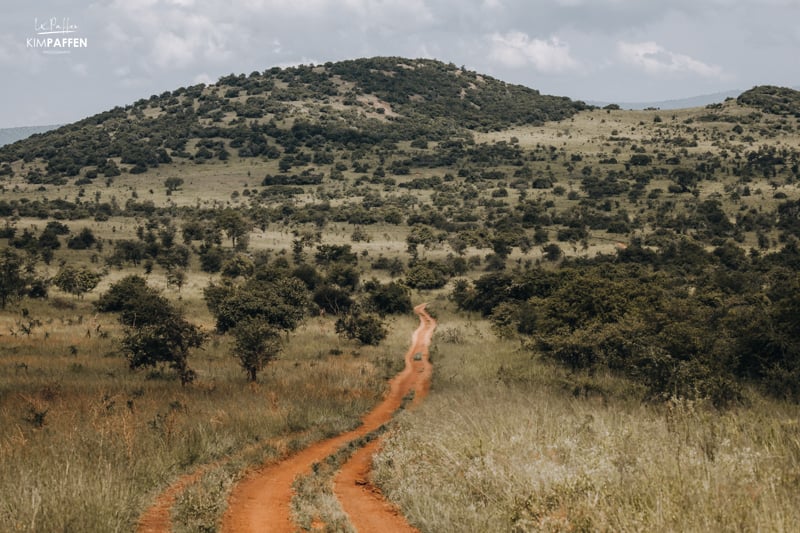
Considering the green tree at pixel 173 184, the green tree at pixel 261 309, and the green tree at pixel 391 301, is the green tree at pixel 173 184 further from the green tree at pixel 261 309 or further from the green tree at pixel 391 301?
the green tree at pixel 261 309

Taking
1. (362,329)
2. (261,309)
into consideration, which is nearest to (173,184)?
(261,309)

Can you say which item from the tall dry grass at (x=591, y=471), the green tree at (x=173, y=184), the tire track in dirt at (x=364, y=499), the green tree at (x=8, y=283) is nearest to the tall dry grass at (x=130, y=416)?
the tire track in dirt at (x=364, y=499)

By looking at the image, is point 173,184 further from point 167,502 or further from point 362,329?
point 167,502

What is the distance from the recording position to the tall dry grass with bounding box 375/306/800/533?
6445mm

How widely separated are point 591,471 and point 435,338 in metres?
32.0

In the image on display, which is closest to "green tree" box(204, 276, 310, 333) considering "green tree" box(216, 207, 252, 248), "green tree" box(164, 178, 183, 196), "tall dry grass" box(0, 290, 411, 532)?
"tall dry grass" box(0, 290, 411, 532)

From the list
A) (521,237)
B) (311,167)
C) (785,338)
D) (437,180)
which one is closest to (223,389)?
(785,338)

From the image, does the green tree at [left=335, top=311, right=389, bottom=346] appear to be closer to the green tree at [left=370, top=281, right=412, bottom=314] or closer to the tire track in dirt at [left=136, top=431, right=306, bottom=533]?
the green tree at [left=370, top=281, right=412, bottom=314]

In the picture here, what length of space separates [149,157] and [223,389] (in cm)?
14367

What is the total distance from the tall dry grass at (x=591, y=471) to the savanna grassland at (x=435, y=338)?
0.17 ft

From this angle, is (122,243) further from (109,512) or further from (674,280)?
(109,512)

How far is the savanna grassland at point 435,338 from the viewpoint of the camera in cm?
794

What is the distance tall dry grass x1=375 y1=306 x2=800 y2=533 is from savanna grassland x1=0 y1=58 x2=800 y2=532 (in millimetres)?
52

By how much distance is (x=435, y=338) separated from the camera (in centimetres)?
3947
